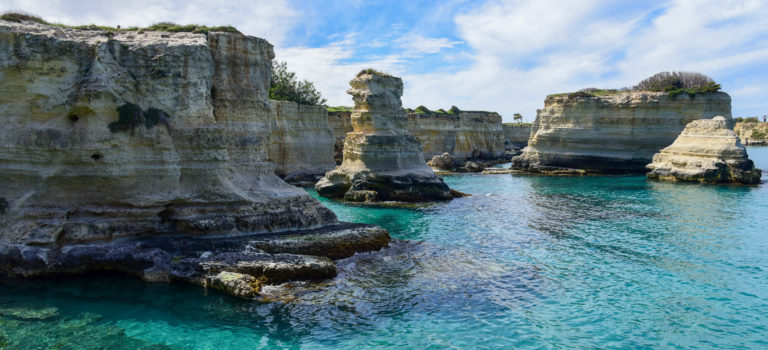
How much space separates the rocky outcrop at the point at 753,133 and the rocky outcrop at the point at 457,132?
7079 cm

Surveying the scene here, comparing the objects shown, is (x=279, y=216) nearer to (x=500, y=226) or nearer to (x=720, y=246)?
(x=500, y=226)

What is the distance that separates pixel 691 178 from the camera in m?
32.2

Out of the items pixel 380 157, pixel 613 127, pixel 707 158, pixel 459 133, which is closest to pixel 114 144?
pixel 380 157

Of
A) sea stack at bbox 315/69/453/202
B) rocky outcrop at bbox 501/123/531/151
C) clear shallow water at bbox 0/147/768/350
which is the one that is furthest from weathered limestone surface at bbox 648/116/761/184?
rocky outcrop at bbox 501/123/531/151

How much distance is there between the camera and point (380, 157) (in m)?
25.7

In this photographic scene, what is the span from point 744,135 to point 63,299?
124 metres

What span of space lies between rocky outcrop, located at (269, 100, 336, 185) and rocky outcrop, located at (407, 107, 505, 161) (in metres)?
15.6

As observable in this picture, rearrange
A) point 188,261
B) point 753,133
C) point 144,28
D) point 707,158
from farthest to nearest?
point 753,133 → point 707,158 → point 144,28 → point 188,261

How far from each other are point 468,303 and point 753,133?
117m

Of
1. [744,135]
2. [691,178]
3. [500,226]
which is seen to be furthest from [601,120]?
[744,135]

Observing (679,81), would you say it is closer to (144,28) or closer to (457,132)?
(457,132)

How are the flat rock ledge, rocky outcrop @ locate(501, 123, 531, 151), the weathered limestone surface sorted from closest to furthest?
1. the flat rock ledge
2. the weathered limestone surface
3. rocky outcrop @ locate(501, 123, 531, 151)

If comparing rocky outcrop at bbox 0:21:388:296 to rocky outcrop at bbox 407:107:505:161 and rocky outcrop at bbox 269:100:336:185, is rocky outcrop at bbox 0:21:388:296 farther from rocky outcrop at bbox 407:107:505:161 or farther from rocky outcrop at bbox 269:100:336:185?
rocky outcrop at bbox 407:107:505:161

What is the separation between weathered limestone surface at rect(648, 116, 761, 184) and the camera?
3086cm
